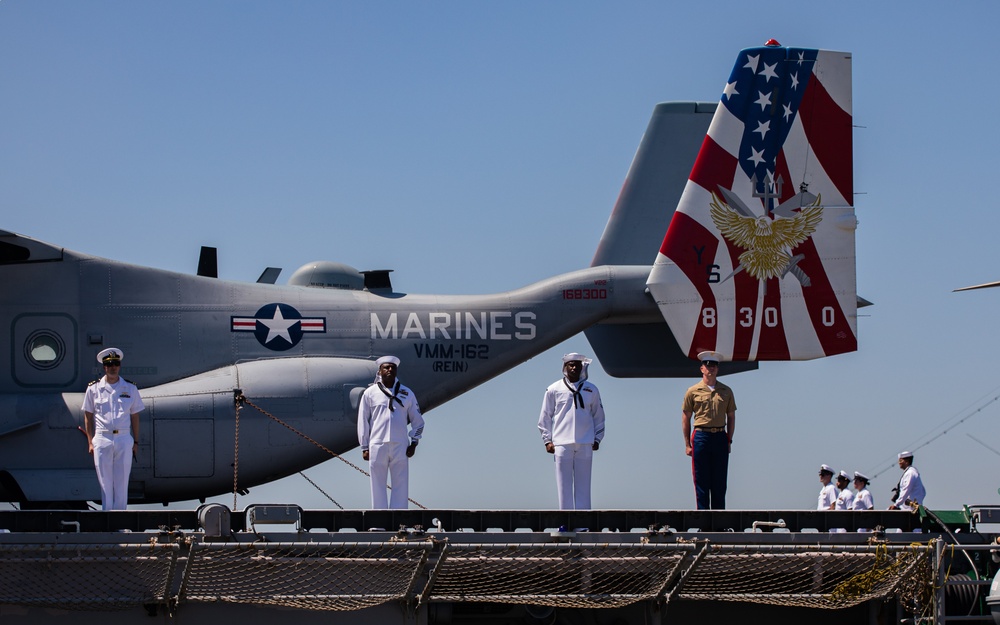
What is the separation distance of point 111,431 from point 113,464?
29 centimetres

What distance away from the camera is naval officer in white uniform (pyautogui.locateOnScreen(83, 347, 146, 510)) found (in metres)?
10.9

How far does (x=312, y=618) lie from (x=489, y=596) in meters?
1.31

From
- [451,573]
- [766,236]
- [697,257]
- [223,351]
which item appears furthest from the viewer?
[223,351]

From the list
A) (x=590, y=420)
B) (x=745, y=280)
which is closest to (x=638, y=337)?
(x=745, y=280)

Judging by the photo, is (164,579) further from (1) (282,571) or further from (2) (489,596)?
(2) (489,596)

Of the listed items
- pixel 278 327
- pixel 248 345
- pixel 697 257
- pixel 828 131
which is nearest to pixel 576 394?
pixel 697 257

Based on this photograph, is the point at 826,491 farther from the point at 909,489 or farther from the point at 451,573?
the point at 451,573

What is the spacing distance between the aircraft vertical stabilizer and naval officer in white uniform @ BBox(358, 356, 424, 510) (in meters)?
4.42

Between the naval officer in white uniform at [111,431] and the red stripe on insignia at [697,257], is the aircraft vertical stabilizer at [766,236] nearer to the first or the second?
the red stripe on insignia at [697,257]

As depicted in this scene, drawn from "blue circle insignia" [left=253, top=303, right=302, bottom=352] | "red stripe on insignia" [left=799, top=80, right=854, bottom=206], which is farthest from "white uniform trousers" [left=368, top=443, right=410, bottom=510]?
"red stripe on insignia" [left=799, top=80, right=854, bottom=206]

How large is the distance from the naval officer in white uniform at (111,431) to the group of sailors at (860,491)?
8.95m

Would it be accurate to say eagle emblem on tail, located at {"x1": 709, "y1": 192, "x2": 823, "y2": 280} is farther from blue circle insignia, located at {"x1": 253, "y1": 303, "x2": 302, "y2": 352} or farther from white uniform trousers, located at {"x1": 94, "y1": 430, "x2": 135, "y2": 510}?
white uniform trousers, located at {"x1": 94, "y1": 430, "x2": 135, "y2": 510}

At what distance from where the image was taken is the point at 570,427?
37.0ft

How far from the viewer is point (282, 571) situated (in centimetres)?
884
